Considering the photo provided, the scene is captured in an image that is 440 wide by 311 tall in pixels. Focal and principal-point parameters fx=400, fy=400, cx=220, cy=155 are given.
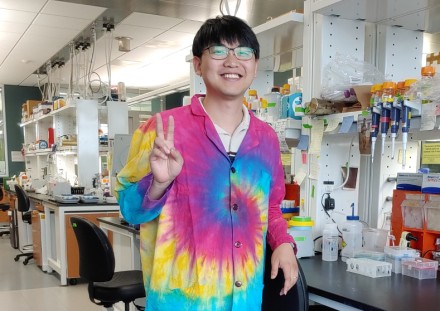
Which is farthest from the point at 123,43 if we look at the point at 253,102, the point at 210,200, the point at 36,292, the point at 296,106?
the point at 210,200

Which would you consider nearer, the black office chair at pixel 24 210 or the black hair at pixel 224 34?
the black hair at pixel 224 34

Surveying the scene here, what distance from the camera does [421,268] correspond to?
1361 mm

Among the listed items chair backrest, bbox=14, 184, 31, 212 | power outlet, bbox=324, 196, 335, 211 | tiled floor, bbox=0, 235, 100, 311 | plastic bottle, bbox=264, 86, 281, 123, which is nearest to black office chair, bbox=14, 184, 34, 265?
chair backrest, bbox=14, 184, 31, 212

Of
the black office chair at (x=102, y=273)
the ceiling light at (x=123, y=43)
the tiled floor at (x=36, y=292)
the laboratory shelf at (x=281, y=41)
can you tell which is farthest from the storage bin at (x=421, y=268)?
the ceiling light at (x=123, y=43)

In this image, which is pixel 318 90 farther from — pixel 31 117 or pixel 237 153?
pixel 31 117

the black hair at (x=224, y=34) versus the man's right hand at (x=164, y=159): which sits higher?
the black hair at (x=224, y=34)

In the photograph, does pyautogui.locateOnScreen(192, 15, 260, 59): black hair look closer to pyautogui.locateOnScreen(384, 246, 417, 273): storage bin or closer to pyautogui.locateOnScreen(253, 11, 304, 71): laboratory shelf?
pyautogui.locateOnScreen(253, 11, 304, 71): laboratory shelf

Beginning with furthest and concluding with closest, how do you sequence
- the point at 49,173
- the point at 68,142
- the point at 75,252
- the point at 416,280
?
the point at 49,173
the point at 68,142
the point at 75,252
the point at 416,280

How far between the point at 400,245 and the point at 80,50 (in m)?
5.07

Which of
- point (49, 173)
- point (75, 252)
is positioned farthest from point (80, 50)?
point (75, 252)

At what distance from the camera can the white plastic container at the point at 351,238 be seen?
5.31 ft

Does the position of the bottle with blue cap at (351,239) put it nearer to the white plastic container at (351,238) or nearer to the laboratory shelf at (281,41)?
the white plastic container at (351,238)

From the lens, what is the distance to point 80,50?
5.50 m

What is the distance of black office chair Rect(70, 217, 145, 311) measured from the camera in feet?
6.44
